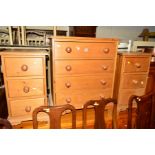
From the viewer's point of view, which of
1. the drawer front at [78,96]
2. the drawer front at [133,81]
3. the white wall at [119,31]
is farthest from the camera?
the white wall at [119,31]

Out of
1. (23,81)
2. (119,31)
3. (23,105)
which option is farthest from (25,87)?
(119,31)

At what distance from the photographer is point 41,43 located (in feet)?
6.28

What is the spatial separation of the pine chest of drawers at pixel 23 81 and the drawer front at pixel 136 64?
0.94 metres

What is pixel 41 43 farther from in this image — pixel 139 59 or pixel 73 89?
pixel 139 59

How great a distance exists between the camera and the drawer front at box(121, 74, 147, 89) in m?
1.76

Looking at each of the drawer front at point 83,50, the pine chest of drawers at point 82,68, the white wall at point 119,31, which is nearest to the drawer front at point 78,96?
the pine chest of drawers at point 82,68

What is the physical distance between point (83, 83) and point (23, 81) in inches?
25.0

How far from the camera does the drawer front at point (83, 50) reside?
146 centimetres

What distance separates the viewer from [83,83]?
1637 mm

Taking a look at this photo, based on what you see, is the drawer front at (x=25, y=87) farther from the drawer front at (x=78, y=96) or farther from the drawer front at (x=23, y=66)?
the drawer front at (x=78, y=96)

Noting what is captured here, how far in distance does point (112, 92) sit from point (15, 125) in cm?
115
